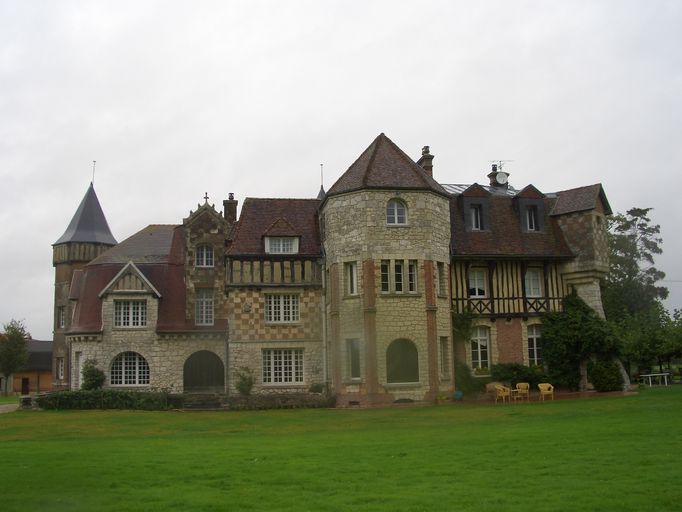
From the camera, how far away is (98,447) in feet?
46.4

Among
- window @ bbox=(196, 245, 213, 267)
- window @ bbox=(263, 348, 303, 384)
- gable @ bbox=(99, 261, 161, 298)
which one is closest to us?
window @ bbox=(263, 348, 303, 384)

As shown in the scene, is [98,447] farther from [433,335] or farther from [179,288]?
[179,288]

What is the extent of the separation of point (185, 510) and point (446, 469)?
406cm

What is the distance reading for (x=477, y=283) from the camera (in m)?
29.3

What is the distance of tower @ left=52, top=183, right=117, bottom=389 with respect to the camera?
38684mm

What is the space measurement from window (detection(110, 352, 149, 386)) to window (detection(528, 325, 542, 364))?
16.2 metres

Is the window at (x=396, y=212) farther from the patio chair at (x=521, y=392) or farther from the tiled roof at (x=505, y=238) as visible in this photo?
the patio chair at (x=521, y=392)

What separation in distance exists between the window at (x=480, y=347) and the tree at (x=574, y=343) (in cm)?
232

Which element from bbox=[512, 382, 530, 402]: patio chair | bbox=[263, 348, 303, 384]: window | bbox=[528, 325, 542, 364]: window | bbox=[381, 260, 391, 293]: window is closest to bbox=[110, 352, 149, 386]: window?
bbox=[263, 348, 303, 384]: window

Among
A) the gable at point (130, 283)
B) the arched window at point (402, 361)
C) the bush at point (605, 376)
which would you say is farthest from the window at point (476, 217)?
the gable at point (130, 283)

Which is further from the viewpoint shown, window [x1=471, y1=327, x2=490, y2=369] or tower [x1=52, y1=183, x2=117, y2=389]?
tower [x1=52, y1=183, x2=117, y2=389]

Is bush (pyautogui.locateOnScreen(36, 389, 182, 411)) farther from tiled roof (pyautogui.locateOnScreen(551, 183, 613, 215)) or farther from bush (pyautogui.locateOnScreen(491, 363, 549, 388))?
tiled roof (pyautogui.locateOnScreen(551, 183, 613, 215))

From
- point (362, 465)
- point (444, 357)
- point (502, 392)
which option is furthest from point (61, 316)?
point (362, 465)

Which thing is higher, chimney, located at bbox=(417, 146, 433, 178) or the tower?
chimney, located at bbox=(417, 146, 433, 178)
